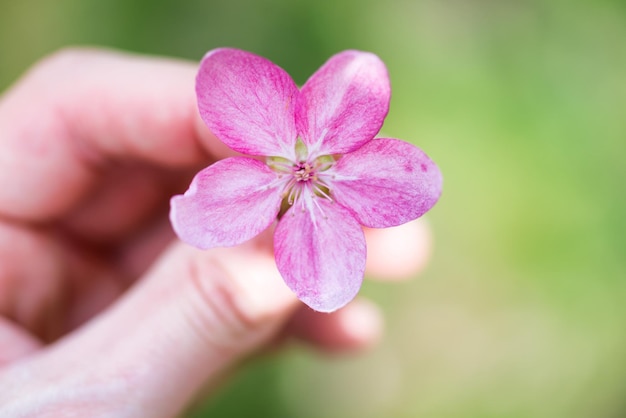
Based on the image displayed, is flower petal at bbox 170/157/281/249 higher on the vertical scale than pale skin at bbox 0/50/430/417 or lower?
higher

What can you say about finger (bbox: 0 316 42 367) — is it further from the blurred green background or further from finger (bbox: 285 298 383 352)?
the blurred green background

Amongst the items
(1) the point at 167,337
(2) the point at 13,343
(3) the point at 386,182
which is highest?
(3) the point at 386,182

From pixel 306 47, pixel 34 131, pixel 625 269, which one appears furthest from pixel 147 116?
pixel 625 269

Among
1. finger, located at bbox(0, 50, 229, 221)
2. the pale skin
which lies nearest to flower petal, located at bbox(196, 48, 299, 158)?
the pale skin

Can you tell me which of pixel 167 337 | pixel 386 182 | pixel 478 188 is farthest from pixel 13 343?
pixel 478 188

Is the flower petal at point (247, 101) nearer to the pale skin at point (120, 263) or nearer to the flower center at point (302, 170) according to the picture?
the flower center at point (302, 170)

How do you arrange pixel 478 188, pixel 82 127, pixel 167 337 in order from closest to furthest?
1. pixel 167 337
2. pixel 82 127
3. pixel 478 188

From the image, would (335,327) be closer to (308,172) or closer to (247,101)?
(308,172)
